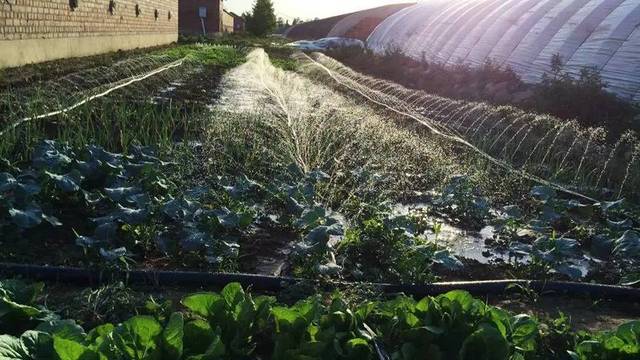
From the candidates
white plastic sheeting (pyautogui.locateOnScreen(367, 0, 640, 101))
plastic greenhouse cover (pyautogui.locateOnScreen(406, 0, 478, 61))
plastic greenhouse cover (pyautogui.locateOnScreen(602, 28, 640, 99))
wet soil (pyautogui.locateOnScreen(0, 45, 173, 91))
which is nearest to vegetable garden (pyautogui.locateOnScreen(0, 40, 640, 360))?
wet soil (pyautogui.locateOnScreen(0, 45, 173, 91))

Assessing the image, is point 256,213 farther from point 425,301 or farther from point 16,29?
point 16,29

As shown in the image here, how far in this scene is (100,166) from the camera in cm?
363

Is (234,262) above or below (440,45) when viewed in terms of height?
below

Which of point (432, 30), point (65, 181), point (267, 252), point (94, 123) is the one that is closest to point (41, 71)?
point (94, 123)

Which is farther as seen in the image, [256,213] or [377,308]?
[256,213]

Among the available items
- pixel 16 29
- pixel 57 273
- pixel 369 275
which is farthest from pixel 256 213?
pixel 16 29

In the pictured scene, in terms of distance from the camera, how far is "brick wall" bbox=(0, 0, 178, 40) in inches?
385

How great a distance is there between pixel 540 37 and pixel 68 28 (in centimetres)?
993

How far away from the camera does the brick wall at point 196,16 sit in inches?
1631

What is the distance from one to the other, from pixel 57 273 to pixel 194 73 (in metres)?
10.8

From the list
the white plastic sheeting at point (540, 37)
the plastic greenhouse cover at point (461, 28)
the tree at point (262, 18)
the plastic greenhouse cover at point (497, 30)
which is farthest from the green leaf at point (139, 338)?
the tree at point (262, 18)

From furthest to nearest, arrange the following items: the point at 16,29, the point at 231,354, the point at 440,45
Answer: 1. the point at 440,45
2. the point at 16,29
3. the point at 231,354

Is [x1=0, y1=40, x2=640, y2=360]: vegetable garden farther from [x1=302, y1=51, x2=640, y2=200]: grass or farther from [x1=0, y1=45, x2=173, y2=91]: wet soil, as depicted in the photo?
[x1=0, y1=45, x2=173, y2=91]: wet soil

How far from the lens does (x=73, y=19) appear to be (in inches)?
523
